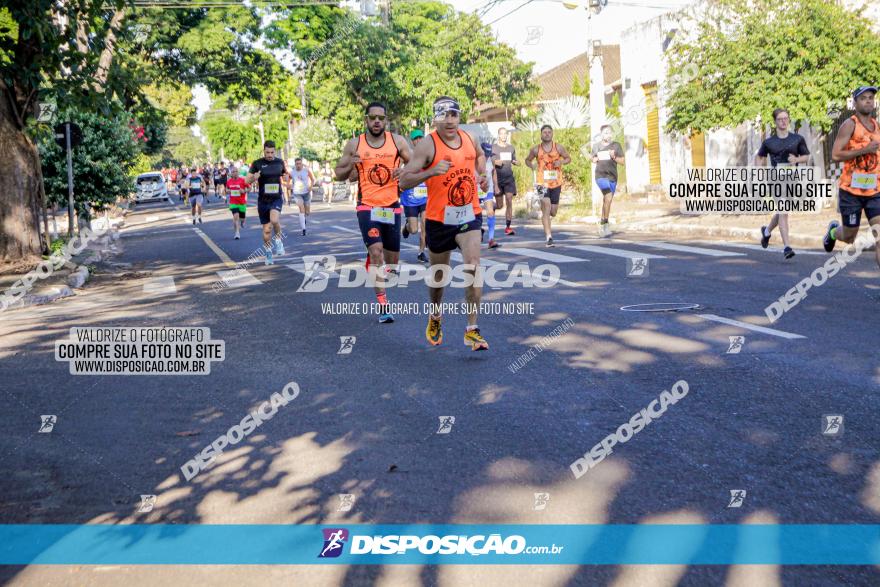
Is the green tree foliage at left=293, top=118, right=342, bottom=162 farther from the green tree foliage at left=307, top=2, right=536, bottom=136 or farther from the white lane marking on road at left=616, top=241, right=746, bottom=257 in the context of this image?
the white lane marking on road at left=616, top=241, right=746, bottom=257

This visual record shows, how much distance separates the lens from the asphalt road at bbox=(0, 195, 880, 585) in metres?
4.34

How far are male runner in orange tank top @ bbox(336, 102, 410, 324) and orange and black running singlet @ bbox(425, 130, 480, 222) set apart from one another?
2243 mm

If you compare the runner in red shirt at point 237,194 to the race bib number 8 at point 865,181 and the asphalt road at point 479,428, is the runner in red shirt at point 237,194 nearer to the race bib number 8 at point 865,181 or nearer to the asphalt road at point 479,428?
the asphalt road at point 479,428

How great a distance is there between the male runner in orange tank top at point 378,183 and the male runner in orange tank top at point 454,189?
219 centimetres

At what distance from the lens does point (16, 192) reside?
16.3 metres

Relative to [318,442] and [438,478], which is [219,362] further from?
[438,478]

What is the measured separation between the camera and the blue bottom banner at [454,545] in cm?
390

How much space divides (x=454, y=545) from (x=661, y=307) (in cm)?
629

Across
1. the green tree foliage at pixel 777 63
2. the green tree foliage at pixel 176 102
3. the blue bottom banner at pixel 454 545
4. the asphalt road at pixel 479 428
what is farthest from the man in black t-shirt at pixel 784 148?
the green tree foliage at pixel 176 102

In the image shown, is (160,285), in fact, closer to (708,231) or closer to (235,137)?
(708,231)

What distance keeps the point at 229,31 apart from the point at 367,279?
98.2 feet

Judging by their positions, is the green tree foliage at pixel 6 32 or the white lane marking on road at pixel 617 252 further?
the white lane marking on road at pixel 617 252

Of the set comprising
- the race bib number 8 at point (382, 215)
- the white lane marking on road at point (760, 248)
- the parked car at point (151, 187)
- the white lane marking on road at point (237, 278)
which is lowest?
the white lane marking on road at point (760, 248)

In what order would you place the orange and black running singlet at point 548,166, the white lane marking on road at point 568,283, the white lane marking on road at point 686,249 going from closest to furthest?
the white lane marking on road at point 568,283 → the white lane marking on road at point 686,249 → the orange and black running singlet at point 548,166
